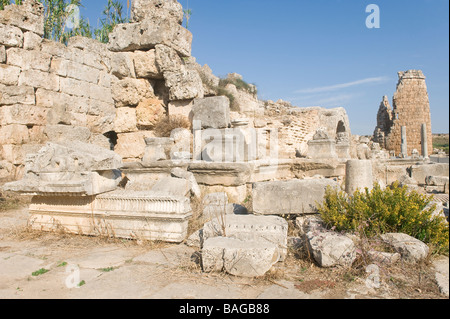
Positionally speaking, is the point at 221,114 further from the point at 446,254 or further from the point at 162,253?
the point at 446,254

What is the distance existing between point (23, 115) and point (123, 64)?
2690 millimetres

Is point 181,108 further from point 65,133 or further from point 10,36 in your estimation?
point 10,36

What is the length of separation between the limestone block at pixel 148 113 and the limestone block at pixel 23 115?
2.52 m

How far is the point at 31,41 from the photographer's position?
25.5 ft

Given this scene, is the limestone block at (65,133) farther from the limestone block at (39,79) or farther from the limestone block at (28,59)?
the limestone block at (28,59)

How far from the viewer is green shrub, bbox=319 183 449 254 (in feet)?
9.54

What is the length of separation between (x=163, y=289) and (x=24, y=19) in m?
8.24

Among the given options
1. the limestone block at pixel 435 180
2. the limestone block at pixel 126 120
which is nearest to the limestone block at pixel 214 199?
the limestone block at pixel 126 120

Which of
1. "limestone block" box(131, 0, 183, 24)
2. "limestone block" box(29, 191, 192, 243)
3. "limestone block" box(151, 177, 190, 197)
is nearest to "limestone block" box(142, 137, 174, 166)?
"limestone block" box(151, 177, 190, 197)

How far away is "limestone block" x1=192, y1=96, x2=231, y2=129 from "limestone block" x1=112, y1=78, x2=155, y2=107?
1.75 m

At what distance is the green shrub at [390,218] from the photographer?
9.54 feet

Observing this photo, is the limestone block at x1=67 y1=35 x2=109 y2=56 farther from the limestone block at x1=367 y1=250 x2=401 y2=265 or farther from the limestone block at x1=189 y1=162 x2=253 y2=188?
the limestone block at x1=367 y1=250 x2=401 y2=265

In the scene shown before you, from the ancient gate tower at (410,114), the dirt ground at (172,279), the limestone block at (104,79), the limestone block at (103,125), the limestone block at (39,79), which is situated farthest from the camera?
the ancient gate tower at (410,114)
